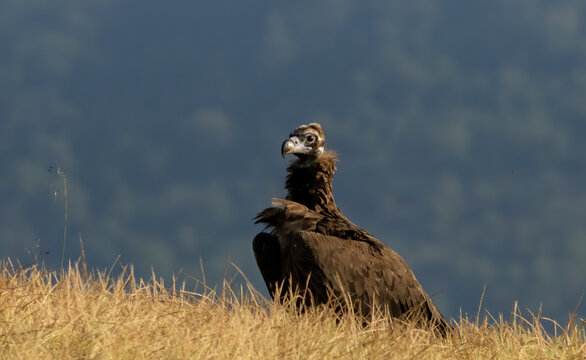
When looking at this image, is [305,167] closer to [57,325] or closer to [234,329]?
[234,329]

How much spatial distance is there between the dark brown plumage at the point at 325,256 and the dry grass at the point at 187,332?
0.57m

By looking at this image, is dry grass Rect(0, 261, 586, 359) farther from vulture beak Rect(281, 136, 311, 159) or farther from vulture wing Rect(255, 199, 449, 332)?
vulture beak Rect(281, 136, 311, 159)

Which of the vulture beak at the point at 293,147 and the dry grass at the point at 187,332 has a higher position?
the vulture beak at the point at 293,147

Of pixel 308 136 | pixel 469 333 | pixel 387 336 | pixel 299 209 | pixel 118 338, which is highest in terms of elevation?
pixel 308 136

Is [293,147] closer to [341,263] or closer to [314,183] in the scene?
[314,183]

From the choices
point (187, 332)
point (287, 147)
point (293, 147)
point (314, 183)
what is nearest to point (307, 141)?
point (293, 147)

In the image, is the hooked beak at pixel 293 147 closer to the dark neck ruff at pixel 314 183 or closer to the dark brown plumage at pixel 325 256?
the dark brown plumage at pixel 325 256

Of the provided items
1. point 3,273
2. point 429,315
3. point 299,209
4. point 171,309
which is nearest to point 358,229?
point 299,209

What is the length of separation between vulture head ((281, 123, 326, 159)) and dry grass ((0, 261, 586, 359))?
2.17 metres

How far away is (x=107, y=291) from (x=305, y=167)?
312cm

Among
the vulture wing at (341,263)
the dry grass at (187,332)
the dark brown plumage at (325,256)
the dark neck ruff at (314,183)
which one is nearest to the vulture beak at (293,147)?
the dark brown plumage at (325,256)

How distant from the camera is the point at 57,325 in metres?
5.30

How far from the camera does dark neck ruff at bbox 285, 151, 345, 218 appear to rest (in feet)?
28.0

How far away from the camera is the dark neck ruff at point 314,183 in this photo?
8547 millimetres
